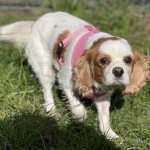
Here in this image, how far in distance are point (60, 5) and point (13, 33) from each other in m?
2.37

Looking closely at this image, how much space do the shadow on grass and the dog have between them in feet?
0.50

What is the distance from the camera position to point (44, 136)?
3.99 meters

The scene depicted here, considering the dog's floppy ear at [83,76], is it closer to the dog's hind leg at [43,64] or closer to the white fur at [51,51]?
the white fur at [51,51]

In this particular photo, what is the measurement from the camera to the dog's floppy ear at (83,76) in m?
4.12

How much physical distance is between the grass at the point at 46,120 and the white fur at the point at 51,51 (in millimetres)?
105

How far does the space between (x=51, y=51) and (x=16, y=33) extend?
2.29 ft

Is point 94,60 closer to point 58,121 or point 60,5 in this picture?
point 58,121

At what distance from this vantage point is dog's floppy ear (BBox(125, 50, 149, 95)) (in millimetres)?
4145

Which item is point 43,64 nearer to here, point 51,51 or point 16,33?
point 51,51

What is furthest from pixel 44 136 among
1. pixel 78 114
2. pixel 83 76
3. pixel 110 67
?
pixel 110 67

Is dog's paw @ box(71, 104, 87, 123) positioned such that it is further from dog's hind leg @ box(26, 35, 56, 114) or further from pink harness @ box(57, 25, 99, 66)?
dog's hind leg @ box(26, 35, 56, 114)

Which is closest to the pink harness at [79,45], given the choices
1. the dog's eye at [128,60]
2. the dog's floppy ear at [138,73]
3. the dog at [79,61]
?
the dog at [79,61]

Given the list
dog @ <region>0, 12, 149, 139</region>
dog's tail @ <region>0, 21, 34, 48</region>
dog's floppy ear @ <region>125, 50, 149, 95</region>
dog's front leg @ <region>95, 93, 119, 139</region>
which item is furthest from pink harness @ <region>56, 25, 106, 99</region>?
dog's tail @ <region>0, 21, 34, 48</region>

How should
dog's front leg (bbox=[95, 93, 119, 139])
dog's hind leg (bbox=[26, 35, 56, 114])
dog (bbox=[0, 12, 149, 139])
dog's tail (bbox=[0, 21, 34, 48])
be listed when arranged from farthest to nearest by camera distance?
1. dog's tail (bbox=[0, 21, 34, 48])
2. dog's hind leg (bbox=[26, 35, 56, 114])
3. dog's front leg (bbox=[95, 93, 119, 139])
4. dog (bbox=[0, 12, 149, 139])
